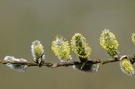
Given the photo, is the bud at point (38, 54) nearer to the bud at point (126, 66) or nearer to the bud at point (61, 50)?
the bud at point (61, 50)

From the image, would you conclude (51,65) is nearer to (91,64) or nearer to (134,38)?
(91,64)

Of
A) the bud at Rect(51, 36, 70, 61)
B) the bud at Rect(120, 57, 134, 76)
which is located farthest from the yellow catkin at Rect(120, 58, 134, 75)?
the bud at Rect(51, 36, 70, 61)

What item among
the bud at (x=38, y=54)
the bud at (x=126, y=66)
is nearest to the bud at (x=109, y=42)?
the bud at (x=126, y=66)

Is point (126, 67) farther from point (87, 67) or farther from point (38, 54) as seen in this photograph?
point (38, 54)

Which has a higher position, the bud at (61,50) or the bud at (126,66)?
the bud at (61,50)

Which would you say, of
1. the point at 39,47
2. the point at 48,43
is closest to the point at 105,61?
the point at 39,47

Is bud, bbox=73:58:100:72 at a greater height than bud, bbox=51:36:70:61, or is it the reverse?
A: bud, bbox=51:36:70:61

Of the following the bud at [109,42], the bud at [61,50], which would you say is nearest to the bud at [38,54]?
the bud at [61,50]

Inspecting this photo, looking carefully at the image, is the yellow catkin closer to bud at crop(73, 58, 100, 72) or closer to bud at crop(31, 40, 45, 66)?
bud at crop(73, 58, 100, 72)
